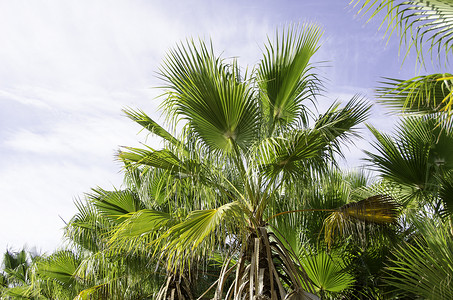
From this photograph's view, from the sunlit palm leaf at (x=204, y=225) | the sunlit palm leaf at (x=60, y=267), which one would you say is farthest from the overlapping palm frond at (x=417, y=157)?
the sunlit palm leaf at (x=60, y=267)

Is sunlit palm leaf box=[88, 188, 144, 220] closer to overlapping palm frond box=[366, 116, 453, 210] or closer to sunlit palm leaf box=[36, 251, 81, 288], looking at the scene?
sunlit palm leaf box=[36, 251, 81, 288]

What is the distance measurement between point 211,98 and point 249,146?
2.51 feet

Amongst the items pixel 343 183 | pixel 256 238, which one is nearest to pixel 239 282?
pixel 256 238

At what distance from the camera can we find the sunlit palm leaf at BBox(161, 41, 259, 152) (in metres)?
4.82

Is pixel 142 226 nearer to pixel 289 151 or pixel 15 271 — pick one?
pixel 289 151

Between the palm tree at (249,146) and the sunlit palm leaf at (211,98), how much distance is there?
0.01m

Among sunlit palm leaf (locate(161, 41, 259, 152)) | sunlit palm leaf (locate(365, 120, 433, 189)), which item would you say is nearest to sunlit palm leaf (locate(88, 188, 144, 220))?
sunlit palm leaf (locate(161, 41, 259, 152))

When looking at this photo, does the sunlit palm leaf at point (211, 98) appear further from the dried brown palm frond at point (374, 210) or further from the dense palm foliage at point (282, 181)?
the dried brown palm frond at point (374, 210)

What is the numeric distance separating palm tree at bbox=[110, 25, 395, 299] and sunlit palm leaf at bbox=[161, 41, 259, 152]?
11 mm

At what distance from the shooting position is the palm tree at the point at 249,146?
4727 mm

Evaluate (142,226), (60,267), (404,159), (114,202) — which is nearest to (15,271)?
(60,267)

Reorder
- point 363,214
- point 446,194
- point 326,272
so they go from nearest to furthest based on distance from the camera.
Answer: point 363,214 < point 446,194 < point 326,272

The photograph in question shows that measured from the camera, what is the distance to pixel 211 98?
4.84 m

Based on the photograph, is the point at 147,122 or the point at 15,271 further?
the point at 15,271
